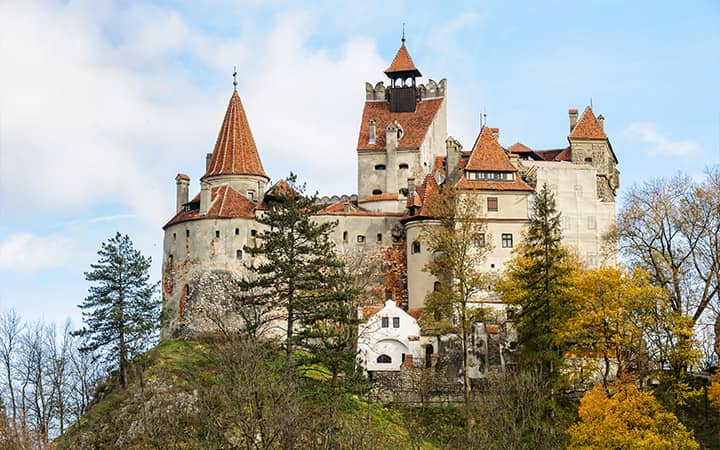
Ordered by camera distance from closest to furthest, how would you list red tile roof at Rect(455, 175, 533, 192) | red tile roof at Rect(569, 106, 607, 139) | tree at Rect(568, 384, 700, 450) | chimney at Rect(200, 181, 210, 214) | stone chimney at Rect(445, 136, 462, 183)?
tree at Rect(568, 384, 700, 450)
red tile roof at Rect(455, 175, 533, 192)
chimney at Rect(200, 181, 210, 214)
stone chimney at Rect(445, 136, 462, 183)
red tile roof at Rect(569, 106, 607, 139)

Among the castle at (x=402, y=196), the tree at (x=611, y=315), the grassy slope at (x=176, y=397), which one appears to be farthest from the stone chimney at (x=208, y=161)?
the tree at (x=611, y=315)

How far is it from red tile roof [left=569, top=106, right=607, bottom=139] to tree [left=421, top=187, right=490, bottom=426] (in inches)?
589

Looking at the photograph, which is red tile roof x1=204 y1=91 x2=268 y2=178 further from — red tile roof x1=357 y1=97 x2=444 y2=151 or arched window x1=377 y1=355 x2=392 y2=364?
arched window x1=377 y1=355 x2=392 y2=364

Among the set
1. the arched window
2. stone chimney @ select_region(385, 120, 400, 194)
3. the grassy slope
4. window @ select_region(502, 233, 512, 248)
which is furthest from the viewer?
stone chimney @ select_region(385, 120, 400, 194)

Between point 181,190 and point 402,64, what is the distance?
20070 millimetres

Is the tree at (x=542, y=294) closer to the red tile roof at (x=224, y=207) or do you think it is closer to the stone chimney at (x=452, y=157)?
the stone chimney at (x=452, y=157)

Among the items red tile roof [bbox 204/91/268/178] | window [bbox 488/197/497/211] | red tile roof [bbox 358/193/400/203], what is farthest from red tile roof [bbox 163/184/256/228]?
window [bbox 488/197/497/211]

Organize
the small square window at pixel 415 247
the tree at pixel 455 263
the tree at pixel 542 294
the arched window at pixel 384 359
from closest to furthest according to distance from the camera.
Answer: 1. the tree at pixel 542 294
2. the tree at pixel 455 263
3. the arched window at pixel 384 359
4. the small square window at pixel 415 247

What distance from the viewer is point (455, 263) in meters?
63.8

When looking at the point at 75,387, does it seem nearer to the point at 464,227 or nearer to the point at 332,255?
the point at 332,255

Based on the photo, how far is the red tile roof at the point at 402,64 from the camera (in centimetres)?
8556

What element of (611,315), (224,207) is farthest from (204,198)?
(611,315)

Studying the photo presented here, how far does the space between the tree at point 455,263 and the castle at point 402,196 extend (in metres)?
1.28

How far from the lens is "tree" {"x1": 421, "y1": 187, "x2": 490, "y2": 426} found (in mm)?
62781
